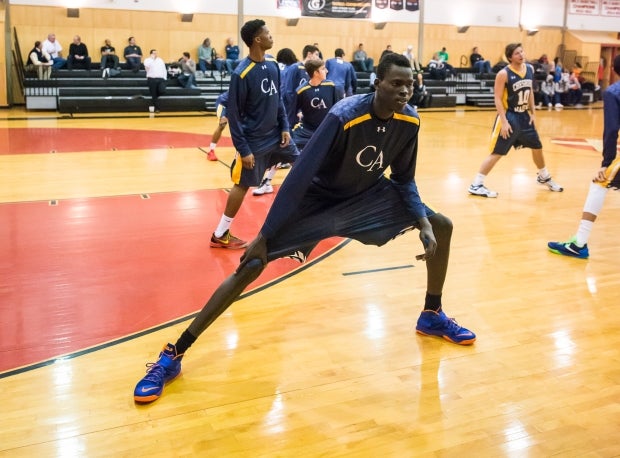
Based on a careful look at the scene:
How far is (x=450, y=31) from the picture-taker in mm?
23172

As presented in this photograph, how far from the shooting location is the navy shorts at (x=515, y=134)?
7473mm

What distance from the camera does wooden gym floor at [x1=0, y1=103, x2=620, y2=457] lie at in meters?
2.72

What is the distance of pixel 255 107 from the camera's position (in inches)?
208

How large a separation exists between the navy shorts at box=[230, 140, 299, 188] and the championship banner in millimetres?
16337

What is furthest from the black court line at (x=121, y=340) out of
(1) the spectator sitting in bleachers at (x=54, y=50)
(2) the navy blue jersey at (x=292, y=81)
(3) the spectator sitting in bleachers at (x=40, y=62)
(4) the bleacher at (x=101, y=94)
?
(1) the spectator sitting in bleachers at (x=54, y=50)

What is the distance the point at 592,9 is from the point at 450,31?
6252 mm

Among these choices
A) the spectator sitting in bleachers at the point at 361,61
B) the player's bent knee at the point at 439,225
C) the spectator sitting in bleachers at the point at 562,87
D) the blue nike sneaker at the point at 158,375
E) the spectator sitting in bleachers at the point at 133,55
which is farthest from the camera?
the spectator sitting in bleachers at the point at 562,87

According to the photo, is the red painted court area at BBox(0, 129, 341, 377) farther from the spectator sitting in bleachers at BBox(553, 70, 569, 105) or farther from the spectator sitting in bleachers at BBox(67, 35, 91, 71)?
the spectator sitting in bleachers at BBox(553, 70, 569, 105)

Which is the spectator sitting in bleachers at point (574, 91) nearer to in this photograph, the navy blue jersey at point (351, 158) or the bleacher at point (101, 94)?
the bleacher at point (101, 94)

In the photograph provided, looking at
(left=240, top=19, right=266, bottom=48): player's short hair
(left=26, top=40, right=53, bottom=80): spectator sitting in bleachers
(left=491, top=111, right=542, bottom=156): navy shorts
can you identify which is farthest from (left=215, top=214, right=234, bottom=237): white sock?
(left=26, top=40, right=53, bottom=80): spectator sitting in bleachers

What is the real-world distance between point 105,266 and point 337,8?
18303 millimetres

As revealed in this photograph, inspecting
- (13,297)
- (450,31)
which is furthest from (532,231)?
(450,31)

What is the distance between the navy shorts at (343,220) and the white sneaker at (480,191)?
13.9ft

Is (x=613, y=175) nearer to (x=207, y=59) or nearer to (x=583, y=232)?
(x=583, y=232)
